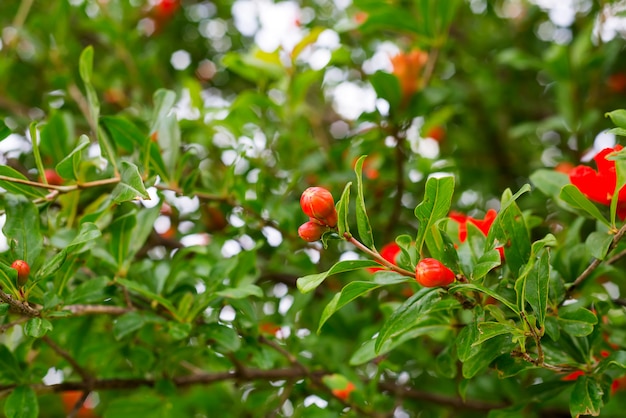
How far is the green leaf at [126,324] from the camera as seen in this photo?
1.03 m

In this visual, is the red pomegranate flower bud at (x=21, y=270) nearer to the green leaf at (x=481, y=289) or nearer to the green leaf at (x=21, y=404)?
the green leaf at (x=21, y=404)

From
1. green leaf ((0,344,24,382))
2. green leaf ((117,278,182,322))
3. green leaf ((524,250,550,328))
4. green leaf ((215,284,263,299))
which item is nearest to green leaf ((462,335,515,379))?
green leaf ((524,250,550,328))

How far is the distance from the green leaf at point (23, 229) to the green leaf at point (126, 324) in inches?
6.8

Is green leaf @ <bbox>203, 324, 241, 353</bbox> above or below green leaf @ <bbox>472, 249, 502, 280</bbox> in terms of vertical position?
below

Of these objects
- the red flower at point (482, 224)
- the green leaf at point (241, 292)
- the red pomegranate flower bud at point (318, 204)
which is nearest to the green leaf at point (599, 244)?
the red flower at point (482, 224)

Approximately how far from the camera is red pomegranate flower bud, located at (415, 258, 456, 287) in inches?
31.1

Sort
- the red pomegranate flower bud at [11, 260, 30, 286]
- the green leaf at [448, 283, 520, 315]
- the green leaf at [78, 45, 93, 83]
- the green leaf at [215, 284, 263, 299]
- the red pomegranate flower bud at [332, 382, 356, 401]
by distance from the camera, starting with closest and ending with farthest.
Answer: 1. the green leaf at [448, 283, 520, 315]
2. the red pomegranate flower bud at [11, 260, 30, 286]
3. the green leaf at [215, 284, 263, 299]
4. the green leaf at [78, 45, 93, 83]
5. the red pomegranate flower bud at [332, 382, 356, 401]

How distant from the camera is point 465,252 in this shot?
919 millimetres

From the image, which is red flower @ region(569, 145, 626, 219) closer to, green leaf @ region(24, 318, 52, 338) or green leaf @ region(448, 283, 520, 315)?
green leaf @ region(448, 283, 520, 315)

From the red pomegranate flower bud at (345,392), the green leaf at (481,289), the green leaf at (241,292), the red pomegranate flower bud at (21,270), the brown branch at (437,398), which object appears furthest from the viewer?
the brown branch at (437,398)

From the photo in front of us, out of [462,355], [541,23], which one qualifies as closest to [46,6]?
[541,23]

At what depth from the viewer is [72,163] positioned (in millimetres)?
948

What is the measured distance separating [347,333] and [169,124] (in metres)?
0.61

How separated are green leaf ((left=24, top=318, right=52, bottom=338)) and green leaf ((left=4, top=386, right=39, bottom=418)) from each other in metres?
0.21
